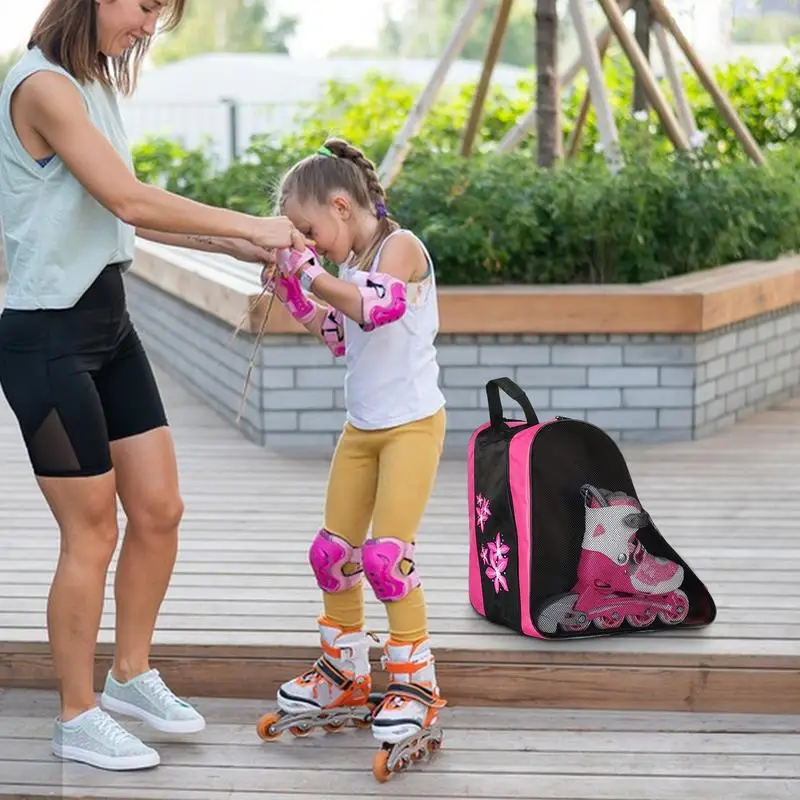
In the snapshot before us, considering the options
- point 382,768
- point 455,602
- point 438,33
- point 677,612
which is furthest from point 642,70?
point 438,33

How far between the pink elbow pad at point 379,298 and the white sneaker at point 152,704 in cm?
86

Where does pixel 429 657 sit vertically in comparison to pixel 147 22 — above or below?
below

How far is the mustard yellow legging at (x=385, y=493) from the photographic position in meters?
2.87

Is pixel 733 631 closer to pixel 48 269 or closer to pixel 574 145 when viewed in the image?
pixel 48 269

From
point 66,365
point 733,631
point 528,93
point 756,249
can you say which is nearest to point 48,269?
point 66,365

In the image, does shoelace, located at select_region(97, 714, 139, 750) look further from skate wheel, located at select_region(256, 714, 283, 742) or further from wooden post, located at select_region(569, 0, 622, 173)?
wooden post, located at select_region(569, 0, 622, 173)

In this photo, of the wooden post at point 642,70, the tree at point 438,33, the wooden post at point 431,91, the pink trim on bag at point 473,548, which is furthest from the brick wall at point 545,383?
the tree at point 438,33

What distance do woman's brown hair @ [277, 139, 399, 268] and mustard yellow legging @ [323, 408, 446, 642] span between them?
1.16 ft

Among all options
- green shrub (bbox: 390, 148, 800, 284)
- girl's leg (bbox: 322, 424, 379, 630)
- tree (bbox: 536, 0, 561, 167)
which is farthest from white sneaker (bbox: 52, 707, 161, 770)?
tree (bbox: 536, 0, 561, 167)

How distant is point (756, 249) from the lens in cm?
634

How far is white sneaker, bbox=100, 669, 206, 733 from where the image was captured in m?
2.94

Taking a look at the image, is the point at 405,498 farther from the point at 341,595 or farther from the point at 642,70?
the point at 642,70

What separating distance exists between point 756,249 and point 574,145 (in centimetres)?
172

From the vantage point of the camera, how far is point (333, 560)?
9.75 feet
